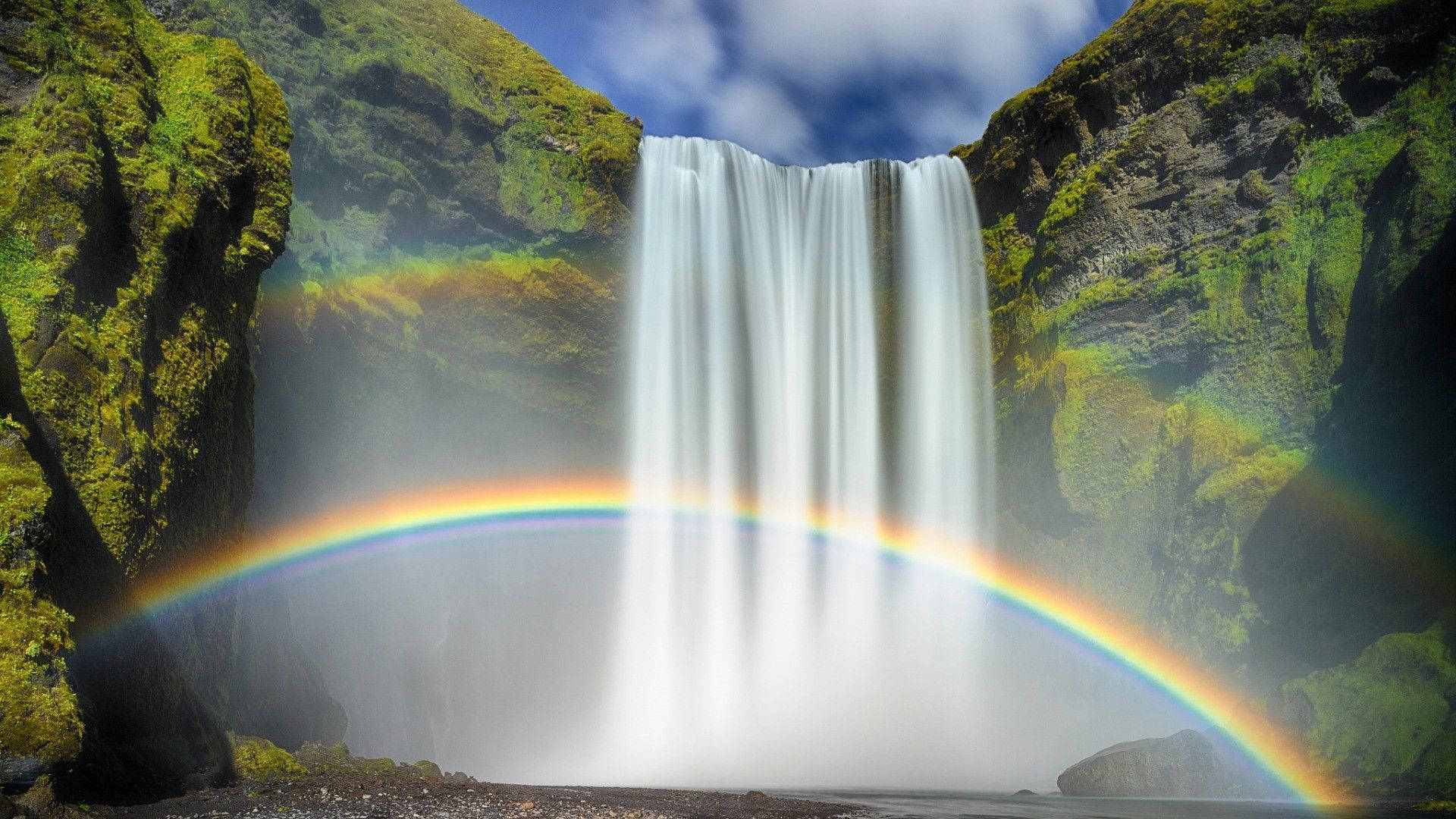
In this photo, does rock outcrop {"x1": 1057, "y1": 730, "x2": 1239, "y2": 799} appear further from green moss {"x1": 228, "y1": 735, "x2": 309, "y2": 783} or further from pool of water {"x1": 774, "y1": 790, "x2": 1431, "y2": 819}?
green moss {"x1": 228, "y1": 735, "x2": 309, "y2": 783}

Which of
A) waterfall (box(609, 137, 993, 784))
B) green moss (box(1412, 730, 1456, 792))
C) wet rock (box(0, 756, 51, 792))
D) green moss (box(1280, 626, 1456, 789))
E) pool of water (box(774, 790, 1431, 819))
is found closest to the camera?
wet rock (box(0, 756, 51, 792))

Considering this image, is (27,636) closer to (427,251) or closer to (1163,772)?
(1163,772)

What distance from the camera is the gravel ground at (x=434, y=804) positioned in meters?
9.56

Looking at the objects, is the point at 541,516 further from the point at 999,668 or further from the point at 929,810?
the point at 929,810

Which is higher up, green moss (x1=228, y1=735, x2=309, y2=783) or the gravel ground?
green moss (x1=228, y1=735, x2=309, y2=783)

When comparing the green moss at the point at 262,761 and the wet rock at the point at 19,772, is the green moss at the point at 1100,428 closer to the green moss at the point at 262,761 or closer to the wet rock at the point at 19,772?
the green moss at the point at 262,761

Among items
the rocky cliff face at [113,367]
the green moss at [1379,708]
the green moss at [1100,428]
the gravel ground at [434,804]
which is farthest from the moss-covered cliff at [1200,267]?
the rocky cliff face at [113,367]

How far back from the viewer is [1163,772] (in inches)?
699

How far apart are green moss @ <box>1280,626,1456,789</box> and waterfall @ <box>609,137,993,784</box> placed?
12.3 metres

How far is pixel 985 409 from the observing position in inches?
1135

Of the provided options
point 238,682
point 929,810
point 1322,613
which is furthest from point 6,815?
point 1322,613

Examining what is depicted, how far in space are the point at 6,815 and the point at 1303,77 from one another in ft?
93.6

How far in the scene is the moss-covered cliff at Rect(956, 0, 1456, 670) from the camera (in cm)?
2083

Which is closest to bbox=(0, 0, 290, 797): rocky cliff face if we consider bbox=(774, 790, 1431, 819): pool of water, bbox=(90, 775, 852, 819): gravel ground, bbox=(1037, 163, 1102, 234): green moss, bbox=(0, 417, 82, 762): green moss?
bbox=(0, 417, 82, 762): green moss
